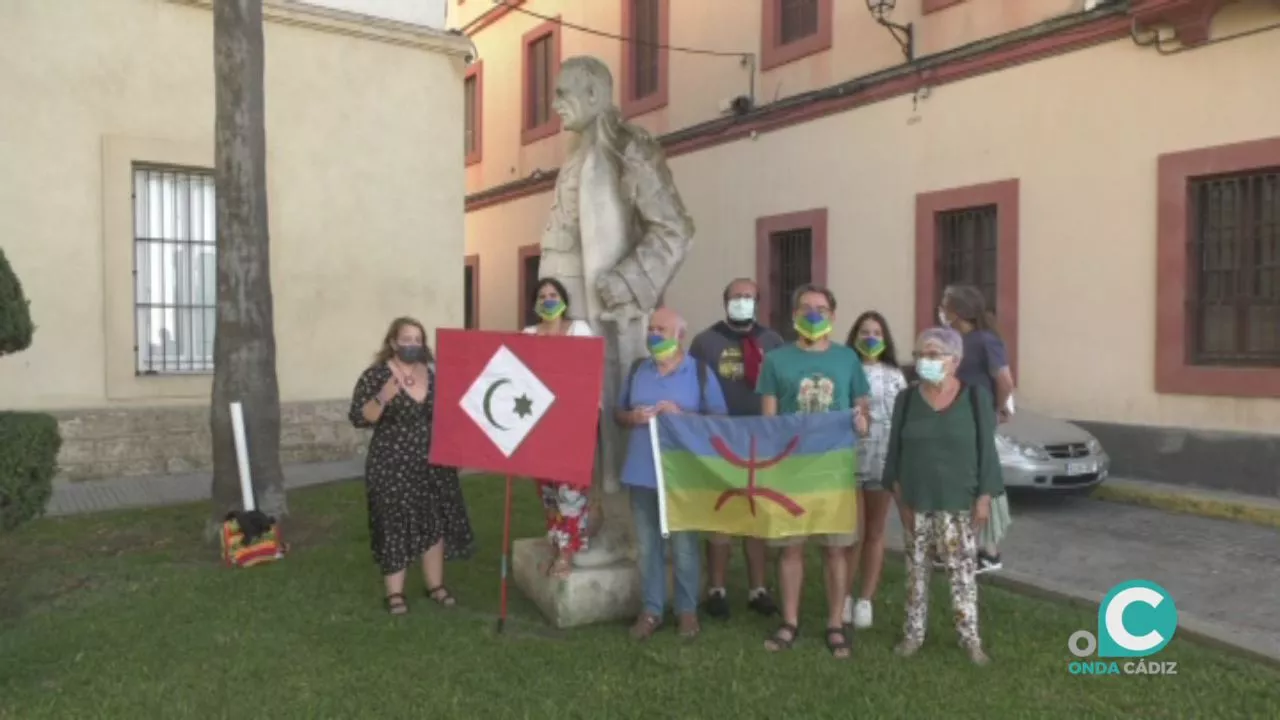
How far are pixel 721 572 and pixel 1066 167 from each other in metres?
7.38

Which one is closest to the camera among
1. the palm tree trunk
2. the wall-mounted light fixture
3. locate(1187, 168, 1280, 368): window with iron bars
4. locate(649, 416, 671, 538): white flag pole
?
locate(649, 416, 671, 538): white flag pole

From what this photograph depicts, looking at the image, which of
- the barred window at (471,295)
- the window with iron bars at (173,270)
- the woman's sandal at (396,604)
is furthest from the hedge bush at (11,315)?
the barred window at (471,295)

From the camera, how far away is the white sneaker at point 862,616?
17.0ft

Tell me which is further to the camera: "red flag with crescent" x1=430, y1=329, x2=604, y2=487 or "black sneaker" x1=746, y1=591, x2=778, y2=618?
"black sneaker" x1=746, y1=591, x2=778, y2=618

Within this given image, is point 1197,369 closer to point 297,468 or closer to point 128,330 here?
point 297,468

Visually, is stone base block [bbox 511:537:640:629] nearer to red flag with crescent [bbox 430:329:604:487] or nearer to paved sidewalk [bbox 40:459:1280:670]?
red flag with crescent [bbox 430:329:604:487]

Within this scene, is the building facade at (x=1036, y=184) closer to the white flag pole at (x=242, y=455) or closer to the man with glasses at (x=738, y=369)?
the man with glasses at (x=738, y=369)

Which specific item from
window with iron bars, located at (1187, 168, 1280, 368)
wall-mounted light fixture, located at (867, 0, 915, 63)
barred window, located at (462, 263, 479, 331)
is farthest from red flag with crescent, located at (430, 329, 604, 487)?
barred window, located at (462, 263, 479, 331)

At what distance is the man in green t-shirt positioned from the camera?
4855 mm

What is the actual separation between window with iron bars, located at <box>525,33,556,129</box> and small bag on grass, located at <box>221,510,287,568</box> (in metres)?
15.0

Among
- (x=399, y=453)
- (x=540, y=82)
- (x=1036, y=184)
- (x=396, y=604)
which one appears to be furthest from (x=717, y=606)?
(x=540, y=82)

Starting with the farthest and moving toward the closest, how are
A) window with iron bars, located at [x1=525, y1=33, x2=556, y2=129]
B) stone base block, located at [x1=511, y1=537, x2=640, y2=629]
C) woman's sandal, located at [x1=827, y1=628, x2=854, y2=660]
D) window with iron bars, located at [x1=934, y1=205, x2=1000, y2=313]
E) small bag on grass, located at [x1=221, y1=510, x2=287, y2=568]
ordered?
window with iron bars, located at [x1=525, y1=33, x2=556, y2=129], window with iron bars, located at [x1=934, y1=205, x2=1000, y2=313], small bag on grass, located at [x1=221, y1=510, x2=287, y2=568], stone base block, located at [x1=511, y1=537, x2=640, y2=629], woman's sandal, located at [x1=827, y1=628, x2=854, y2=660]

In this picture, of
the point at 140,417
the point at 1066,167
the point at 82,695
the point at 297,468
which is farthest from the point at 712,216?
the point at 82,695

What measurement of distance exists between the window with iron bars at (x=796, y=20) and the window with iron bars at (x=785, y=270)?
2.69 metres
